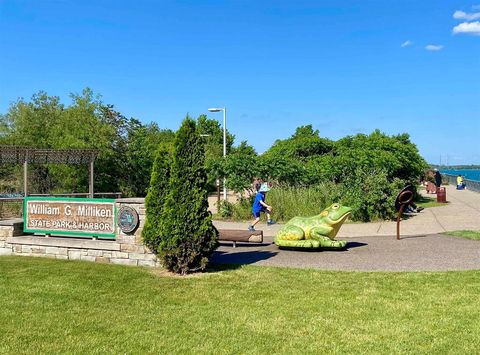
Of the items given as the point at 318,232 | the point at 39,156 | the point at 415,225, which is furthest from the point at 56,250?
the point at 415,225

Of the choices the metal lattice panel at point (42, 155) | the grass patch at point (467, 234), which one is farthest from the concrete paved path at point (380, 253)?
the metal lattice panel at point (42, 155)

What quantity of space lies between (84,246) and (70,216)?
87 centimetres

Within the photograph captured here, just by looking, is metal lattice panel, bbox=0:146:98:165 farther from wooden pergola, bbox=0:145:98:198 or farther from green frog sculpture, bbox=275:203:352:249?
green frog sculpture, bbox=275:203:352:249

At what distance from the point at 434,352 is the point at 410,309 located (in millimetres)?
1427

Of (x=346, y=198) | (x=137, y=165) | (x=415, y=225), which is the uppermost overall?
(x=137, y=165)

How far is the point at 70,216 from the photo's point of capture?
10.1m

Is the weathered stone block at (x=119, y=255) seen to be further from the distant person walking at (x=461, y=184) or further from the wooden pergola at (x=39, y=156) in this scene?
the distant person walking at (x=461, y=184)

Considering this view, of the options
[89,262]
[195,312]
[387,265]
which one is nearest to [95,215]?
[89,262]

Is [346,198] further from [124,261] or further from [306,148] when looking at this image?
[124,261]

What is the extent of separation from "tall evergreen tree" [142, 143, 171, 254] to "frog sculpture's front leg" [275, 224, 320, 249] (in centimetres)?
365

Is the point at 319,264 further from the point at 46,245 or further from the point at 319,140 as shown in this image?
the point at 319,140

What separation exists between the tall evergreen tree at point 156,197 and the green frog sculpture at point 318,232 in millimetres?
3692

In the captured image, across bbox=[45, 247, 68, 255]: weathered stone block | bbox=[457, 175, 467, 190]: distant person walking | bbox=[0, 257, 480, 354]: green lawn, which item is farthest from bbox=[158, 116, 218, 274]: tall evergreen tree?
bbox=[457, 175, 467, 190]: distant person walking

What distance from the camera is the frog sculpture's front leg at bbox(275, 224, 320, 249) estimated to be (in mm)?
10859
